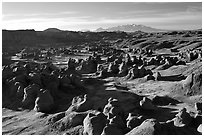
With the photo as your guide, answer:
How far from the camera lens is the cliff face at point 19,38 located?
2106 inches

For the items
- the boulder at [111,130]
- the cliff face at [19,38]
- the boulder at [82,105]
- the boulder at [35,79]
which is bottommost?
the boulder at [82,105]

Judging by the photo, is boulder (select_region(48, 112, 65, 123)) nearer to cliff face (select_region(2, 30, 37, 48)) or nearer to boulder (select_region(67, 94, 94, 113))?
boulder (select_region(67, 94, 94, 113))

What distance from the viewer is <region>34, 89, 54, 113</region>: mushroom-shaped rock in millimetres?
11641

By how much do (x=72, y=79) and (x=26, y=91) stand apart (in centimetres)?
295

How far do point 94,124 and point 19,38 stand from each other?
5115 centimetres

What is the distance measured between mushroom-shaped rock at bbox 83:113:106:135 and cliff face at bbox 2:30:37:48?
4546 centimetres

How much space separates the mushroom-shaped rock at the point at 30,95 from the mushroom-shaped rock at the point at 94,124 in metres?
4.07

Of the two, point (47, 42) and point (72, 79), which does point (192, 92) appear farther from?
point (47, 42)

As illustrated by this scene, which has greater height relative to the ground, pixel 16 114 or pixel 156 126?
pixel 156 126

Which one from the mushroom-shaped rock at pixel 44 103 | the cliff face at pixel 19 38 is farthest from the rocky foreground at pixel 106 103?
the cliff face at pixel 19 38

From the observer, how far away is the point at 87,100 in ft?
37.6

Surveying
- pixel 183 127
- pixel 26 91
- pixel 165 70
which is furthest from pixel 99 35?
pixel 183 127

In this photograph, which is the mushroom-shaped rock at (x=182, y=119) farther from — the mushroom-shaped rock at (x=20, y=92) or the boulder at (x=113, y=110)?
the mushroom-shaped rock at (x=20, y=92)

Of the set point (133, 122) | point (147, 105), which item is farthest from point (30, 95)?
point (133, 122)
